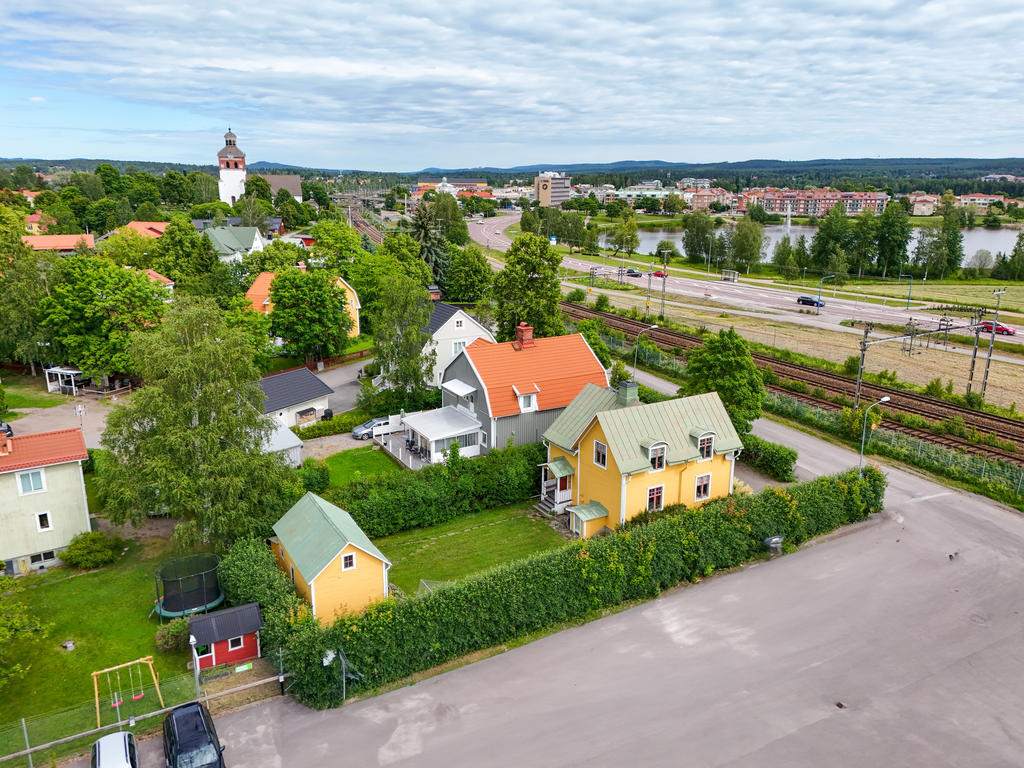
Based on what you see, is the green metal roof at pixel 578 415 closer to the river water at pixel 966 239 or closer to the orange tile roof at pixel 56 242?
the orange tile roof at pixel 56 242

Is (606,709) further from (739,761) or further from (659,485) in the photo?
(659,485)

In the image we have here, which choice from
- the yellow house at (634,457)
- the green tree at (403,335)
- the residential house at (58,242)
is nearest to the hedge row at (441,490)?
the yellow house at (634,457)

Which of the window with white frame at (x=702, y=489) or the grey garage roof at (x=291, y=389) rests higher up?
the grey garage roof at (x=291, y=389)

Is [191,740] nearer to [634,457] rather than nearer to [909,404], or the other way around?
[634,457]

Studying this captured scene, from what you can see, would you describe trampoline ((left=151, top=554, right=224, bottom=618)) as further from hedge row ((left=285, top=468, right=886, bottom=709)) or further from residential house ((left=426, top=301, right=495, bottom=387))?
residential house ((left=426, top=301, right=495, bottom=387))

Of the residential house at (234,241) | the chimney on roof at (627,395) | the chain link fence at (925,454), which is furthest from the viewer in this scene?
the residential house at (234,241)

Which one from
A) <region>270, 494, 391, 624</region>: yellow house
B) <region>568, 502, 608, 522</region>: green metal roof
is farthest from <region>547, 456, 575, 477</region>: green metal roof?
<region>270, 494, 391, 624</region>: yellow house

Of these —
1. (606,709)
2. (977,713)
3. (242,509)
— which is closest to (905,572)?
(977,713)
